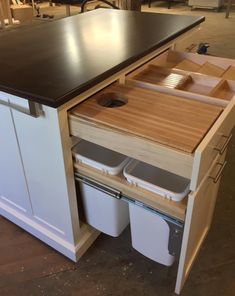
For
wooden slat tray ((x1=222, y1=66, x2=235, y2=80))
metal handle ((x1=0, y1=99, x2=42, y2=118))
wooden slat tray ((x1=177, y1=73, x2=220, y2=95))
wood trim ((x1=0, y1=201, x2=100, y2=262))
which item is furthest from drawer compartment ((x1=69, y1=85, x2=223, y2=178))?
wood trim ((x1=0, y1=201, x2=100, y2=262))

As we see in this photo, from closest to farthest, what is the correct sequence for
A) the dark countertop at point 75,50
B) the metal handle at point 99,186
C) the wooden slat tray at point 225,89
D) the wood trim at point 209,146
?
the wood trim at point 209,146, the dark countertop at point 75,50, the metal handle at point 99,186, the wooden slat tray at point 225,89

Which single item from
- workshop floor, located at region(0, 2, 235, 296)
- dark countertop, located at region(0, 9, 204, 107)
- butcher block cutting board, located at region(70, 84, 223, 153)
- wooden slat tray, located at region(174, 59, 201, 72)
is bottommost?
workshop floor, located at region(0, 2, 235, 296)

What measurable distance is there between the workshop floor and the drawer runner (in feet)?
0.83

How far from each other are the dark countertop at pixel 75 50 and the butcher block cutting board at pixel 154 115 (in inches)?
3.6

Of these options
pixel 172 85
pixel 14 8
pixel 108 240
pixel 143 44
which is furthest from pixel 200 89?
pixel 14 8

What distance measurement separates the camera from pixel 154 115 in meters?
0.96

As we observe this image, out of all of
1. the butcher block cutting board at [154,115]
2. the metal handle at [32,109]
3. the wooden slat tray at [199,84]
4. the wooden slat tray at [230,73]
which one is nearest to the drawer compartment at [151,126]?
the butcher block cutting board at [154,115]

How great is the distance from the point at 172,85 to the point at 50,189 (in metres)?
0.65

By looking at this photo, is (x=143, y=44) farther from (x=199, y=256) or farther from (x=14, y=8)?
(x=14, y=8)

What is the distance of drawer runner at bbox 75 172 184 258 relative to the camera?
3.26 ft

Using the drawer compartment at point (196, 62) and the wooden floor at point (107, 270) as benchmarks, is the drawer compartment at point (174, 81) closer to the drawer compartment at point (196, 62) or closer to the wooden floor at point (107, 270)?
the drawer compartment at point (196, 62)

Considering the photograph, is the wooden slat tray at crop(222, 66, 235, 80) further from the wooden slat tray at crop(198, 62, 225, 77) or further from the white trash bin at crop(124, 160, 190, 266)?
the white trash bin at crop(124, 160, 190, 266)

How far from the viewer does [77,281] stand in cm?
128

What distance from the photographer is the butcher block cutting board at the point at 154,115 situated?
859 mm
